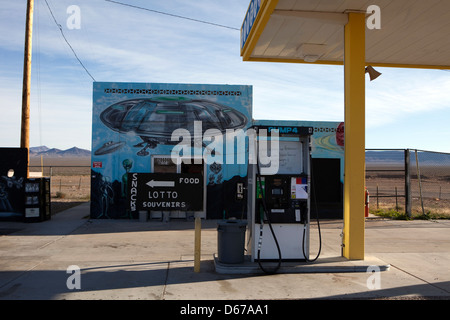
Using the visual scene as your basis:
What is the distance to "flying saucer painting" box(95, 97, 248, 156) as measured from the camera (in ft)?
49.2

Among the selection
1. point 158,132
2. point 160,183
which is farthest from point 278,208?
point 158,132

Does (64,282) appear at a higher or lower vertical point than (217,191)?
lower

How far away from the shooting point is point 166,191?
302 inches

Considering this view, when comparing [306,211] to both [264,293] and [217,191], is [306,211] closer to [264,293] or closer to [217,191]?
[264,293]

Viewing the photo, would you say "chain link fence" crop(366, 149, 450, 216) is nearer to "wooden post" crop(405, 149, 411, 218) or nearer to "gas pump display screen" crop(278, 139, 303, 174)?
"wooden post" crop(405, 149, 411, 218)

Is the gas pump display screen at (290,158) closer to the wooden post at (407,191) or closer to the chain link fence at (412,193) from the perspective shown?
the chain link fence at (412,193)

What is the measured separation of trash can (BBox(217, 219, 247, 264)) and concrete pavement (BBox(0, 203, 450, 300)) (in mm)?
371

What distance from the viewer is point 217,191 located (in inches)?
601

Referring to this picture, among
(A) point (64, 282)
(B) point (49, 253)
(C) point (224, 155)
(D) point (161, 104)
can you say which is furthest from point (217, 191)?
(A) point (64, 282)

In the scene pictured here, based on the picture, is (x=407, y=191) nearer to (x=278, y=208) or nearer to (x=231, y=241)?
(x=278, y=208)

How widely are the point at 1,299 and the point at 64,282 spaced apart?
1.05m

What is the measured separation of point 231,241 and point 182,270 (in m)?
1.06

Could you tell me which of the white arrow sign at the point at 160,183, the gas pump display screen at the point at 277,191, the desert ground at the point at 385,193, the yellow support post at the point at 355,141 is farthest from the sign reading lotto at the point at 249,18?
the desert ground at the point at 385,193
